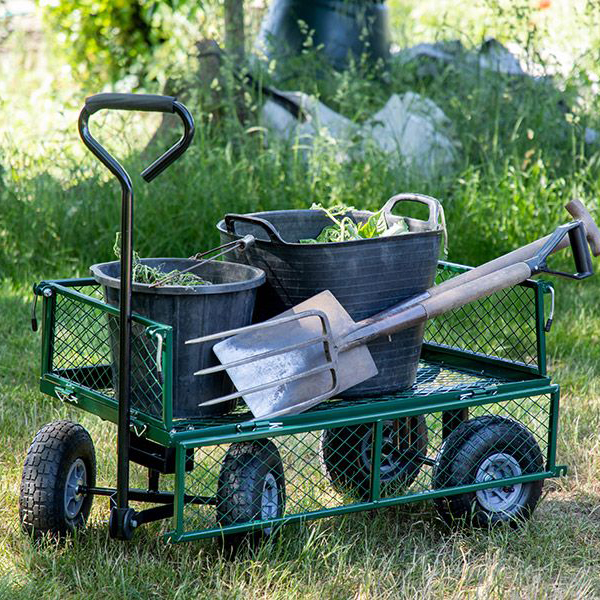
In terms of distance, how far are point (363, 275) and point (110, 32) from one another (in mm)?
6762

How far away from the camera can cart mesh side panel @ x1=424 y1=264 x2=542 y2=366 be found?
10.4 feet

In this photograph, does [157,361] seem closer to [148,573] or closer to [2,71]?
[148,573]

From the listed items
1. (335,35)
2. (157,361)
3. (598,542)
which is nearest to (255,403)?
(157,361)

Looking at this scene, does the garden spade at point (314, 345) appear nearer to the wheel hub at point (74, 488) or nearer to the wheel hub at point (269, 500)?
the wheel hub at point (269, 500)

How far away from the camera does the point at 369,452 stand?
306 centimetres

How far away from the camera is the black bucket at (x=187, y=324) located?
2447 millimetres

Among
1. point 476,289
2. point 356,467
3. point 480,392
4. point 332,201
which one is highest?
point 332,201

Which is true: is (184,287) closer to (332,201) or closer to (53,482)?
(53,482)

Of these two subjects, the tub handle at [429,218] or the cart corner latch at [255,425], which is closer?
the cart corner latch at [255,425]

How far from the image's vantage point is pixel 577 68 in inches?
240

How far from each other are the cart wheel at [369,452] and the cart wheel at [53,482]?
0.72 meters

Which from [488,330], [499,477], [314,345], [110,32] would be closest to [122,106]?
[314,345]

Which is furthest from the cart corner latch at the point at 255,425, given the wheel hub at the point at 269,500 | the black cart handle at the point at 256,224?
the black cart handle at the point at 256,224

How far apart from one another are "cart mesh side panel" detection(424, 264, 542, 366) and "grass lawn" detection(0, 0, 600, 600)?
178 millimetres
